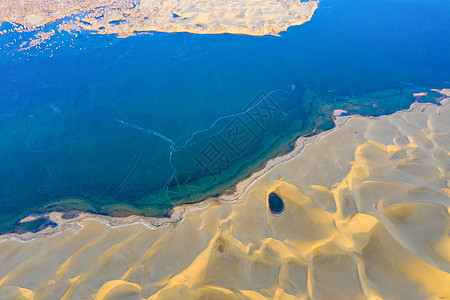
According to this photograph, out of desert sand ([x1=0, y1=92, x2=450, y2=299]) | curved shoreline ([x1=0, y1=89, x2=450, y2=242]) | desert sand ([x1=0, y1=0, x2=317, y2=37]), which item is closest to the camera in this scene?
desert sand ([x1=0, y1=92, x2=450, y2=299])

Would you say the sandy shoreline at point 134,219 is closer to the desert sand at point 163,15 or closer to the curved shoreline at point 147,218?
the curved shoreline at point 147,218

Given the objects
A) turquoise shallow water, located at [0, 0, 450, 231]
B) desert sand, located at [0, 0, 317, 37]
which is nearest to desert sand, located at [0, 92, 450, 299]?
turquoise shallow water, located at [0, 0, 450, 231]

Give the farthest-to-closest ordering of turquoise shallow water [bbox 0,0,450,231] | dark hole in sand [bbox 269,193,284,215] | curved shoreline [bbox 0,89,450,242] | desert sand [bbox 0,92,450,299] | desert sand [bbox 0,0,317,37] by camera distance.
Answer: desert sand [bbox 0,0,317,37] → turquoise shallow water [bbox 0,0,450,231] → dark hole in sand [bbox 269,193,284,215] → curved shoreline [bbox 0,89,450,242] → desert sand [bbox 0,92,450,299]

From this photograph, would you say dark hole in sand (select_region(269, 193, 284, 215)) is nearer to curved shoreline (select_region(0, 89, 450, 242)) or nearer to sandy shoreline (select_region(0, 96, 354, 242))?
curved shoreline (select_region(0, 89, 450, 242))

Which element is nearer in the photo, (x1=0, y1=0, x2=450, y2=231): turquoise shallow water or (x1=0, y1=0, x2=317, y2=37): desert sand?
(x1=0, y1=0, x2=450, y2=231): turquoise shallow water

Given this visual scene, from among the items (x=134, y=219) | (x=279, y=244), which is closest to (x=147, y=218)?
(x=134, y=219)

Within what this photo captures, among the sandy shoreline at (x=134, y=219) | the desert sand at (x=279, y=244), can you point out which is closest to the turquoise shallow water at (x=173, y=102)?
the sandy shoreline at (x=134, y=219)

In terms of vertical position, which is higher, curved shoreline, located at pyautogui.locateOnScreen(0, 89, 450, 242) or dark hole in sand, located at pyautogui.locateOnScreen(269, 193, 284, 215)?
curved shoreline, located at pyautogui.locateOnScreen(0, 89, 450, 242)

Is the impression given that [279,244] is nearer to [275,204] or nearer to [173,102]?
[275,204]
